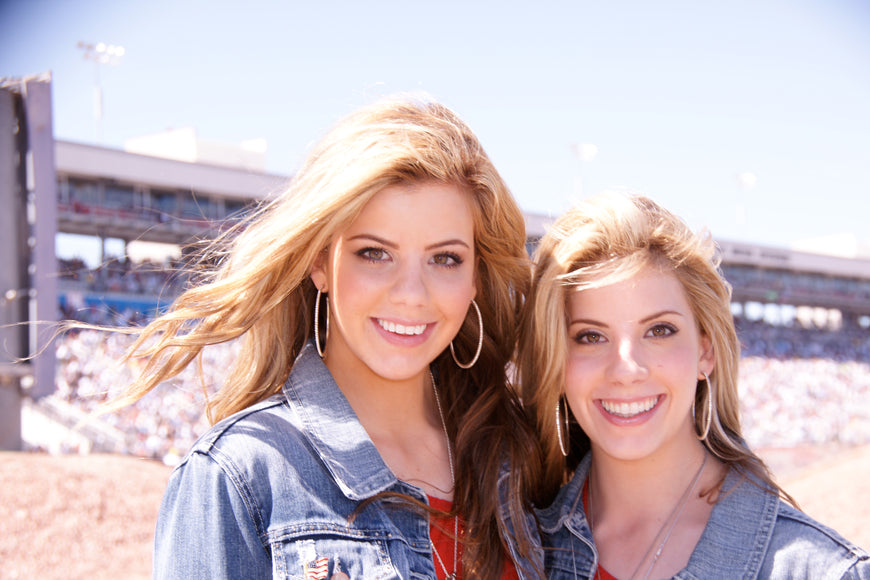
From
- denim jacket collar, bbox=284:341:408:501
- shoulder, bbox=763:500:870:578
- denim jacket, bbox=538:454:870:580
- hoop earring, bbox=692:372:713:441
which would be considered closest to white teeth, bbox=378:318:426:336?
denim jacket collar, bbox=284:341:408:501

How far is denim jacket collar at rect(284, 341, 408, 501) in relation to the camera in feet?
6.38

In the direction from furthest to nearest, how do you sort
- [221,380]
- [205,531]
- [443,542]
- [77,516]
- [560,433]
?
[221,380] < [77,516] < [560,433] < [443,542] < [205,531]

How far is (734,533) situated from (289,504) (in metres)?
1.29

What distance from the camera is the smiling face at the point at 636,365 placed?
230 centimetres

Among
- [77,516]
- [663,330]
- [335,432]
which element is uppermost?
[663,330]

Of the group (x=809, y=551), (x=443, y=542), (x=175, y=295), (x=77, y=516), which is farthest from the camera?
(x=175, y=295)

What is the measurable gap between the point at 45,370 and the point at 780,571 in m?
6.09

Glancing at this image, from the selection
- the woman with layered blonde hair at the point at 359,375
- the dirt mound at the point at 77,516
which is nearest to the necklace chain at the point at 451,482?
the woman with layered blonde hair at the point at 359,375

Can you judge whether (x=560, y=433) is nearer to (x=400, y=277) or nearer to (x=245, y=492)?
(x=400, y=277)

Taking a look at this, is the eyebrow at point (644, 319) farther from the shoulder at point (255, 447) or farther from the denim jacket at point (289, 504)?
the shoulder at point (255, 447)

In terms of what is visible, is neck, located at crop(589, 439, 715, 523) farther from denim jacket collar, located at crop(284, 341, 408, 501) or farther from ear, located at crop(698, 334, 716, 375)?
denim jacket collar, located at crop(284, 341, 408, 501)

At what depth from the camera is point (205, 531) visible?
1.68 metres

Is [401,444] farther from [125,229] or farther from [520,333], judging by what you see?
[125,229]

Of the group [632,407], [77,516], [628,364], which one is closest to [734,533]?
[632,407]
